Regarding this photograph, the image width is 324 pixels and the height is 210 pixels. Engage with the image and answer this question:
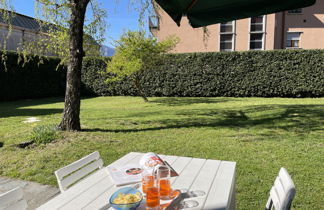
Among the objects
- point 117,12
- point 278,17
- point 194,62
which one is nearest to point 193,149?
point 117,12

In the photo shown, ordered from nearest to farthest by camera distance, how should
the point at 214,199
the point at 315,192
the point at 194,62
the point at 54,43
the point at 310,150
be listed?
the point at 214,199
the point at 315,192
the point at 310,150
the point at 54,43
the point at 194,62

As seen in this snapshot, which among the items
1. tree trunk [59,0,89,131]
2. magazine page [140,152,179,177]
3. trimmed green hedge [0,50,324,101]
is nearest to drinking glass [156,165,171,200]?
magazine page [140,152,179,177]

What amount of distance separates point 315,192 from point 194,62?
A: 12.2m

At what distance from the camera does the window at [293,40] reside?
76.7 ft

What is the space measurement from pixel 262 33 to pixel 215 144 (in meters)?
19.6

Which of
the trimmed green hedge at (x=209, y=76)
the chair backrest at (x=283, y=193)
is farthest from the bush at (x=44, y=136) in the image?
the trimmed green hedge at (x=209, y=76)

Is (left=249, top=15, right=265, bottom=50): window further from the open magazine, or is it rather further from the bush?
the open magazine

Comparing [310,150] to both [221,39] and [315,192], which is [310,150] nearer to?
[315,192]

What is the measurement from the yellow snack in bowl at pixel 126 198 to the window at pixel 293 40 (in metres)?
26.1

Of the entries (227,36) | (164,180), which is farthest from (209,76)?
(164,180)

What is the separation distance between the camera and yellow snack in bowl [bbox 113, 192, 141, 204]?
1.48 metres

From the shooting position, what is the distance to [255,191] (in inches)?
127

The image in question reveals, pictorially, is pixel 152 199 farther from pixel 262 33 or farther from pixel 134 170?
pixel 262 33

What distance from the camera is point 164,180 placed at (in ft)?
5.56
